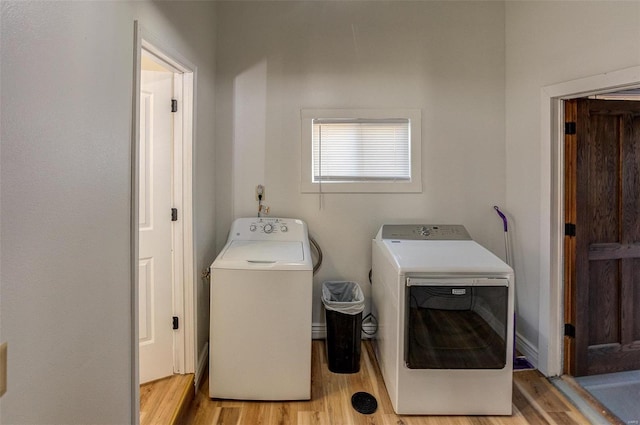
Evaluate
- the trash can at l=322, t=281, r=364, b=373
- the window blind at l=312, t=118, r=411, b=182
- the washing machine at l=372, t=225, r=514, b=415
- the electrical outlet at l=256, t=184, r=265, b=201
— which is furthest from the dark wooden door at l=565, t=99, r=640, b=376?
the electrical outlet at l=256, t=184, r=265, b=201

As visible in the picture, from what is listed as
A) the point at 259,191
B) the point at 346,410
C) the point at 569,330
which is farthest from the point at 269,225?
the point at 569,330

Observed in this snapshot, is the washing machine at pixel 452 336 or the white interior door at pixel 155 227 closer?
the washing machine at pixel 452 336

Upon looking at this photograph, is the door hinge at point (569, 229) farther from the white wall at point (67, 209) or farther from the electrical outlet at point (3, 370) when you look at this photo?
the electrical outlet at point (3, 370)

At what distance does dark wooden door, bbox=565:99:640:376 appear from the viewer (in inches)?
82.2

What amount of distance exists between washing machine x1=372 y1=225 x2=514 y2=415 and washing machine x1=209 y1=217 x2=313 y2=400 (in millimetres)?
552

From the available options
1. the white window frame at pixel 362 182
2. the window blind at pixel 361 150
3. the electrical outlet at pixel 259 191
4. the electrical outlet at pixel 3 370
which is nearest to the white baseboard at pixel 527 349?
the white window frame at pixel 362 182

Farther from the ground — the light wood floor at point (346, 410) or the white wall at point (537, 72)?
the white wall at point (537, 72)

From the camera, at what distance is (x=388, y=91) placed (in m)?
2.62

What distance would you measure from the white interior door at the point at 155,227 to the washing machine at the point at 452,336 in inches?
56.9

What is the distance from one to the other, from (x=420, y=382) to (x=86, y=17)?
2268 mm

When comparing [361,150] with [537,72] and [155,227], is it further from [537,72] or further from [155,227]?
[155,227]

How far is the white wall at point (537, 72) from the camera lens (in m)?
1.78

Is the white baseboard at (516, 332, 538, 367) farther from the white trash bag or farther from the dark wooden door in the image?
the white trash bag

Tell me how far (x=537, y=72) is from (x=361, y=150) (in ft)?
4.50
